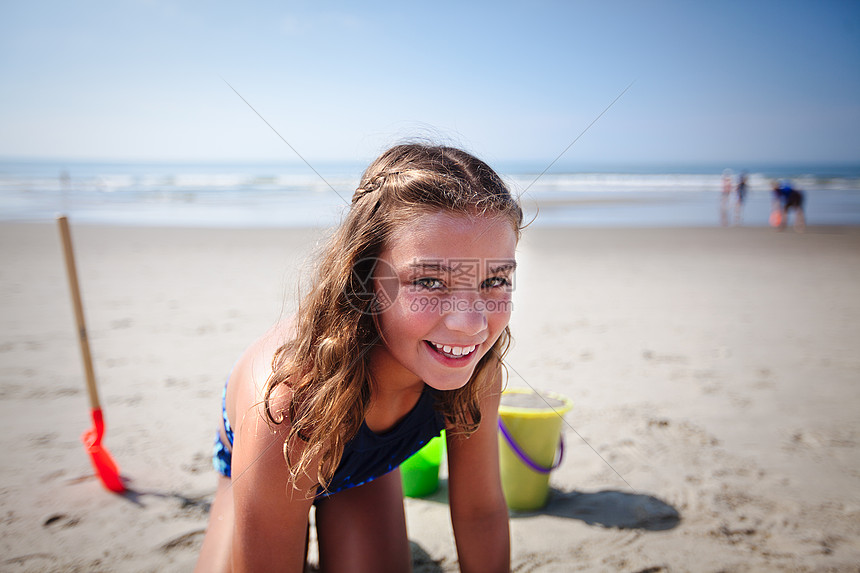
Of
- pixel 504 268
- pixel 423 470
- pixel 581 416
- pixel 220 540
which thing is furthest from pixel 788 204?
pixel 220 540

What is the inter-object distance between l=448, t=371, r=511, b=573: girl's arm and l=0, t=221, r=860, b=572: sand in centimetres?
50

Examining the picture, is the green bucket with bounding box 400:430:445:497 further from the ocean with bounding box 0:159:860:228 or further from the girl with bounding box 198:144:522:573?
the ocean with bounding box 0:159:860:228

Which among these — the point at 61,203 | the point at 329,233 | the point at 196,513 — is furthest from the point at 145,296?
the point at 61,203

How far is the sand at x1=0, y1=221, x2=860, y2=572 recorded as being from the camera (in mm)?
2678

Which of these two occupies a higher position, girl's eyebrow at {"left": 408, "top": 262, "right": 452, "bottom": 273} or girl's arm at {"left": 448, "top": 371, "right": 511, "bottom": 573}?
girl's eyebrow at {"left": 408, "top": 262, "right": 452, "bottom": 273}

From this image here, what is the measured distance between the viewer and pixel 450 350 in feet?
5.61

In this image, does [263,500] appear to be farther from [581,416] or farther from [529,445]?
[581,416]

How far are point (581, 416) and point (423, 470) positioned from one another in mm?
1603

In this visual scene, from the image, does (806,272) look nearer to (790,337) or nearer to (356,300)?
(790,337)

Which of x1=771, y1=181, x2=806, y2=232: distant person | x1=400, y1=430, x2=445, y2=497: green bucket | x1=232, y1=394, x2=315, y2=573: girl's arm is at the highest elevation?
x1=771, y1=181, x2=806, y2=232: distant person

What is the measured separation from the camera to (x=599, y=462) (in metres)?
3.48

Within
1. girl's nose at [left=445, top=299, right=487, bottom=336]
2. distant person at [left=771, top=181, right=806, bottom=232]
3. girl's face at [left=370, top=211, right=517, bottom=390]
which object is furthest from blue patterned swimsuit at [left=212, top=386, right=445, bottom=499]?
distant person at [left=771, top=181, right=806, bottom=232]

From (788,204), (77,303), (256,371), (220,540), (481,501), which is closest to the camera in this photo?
(256,371)

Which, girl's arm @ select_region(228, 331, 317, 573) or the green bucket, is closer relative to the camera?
girl's arm @ select_region(228, 331, 317, 573)
